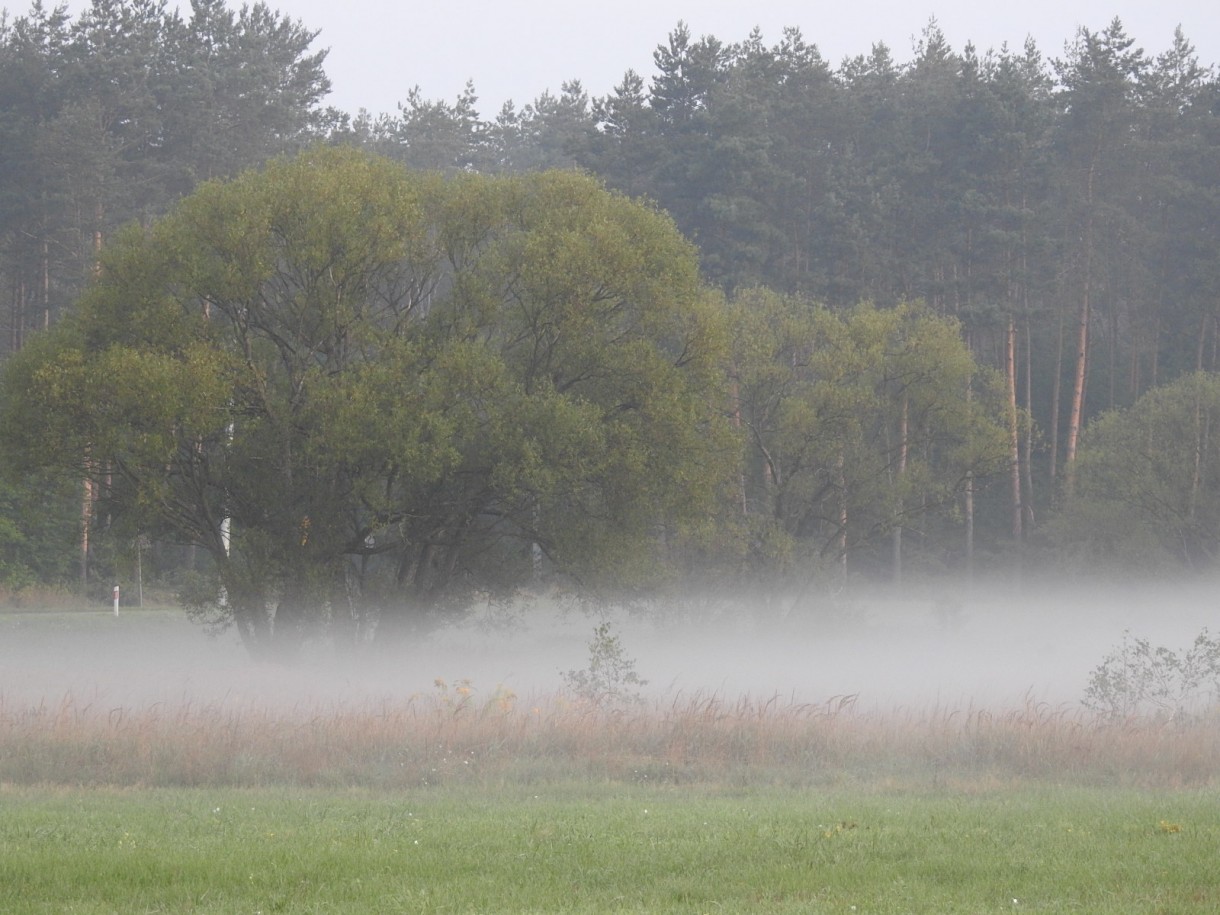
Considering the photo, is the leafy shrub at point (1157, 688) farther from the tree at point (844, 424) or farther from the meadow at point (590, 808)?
the tree at point (844, 424)

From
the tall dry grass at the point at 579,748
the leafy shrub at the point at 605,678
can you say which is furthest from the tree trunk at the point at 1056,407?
the tall dry grass at the point at 579,748

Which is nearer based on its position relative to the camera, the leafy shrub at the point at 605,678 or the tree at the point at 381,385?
the leafy shrub at the point at 605,678

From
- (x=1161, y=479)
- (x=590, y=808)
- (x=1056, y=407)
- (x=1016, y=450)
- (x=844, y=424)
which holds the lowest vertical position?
(x=590, y=808)

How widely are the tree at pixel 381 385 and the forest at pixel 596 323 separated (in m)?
0.09

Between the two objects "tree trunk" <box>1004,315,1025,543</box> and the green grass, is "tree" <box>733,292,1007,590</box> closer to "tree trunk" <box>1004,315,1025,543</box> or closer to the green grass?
"tree trunk" <box>1004,315,1025,543</box>

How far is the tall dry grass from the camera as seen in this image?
1522 centimetres

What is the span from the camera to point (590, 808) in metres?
12.4

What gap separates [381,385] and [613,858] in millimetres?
17473

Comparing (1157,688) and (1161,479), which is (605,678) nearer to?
(1157,688)

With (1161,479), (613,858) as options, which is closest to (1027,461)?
(1161,479)

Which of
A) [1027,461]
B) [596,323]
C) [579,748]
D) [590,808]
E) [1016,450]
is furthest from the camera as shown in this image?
[1027,461]

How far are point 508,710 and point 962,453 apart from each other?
2896cm

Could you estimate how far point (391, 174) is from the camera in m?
27.9

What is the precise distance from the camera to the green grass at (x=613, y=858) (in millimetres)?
8141
